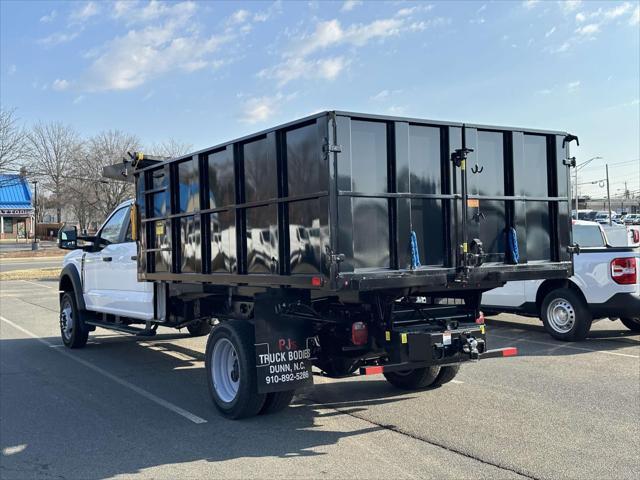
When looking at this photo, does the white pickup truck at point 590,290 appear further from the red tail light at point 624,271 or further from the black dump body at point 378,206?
the black dump body at point 378,206

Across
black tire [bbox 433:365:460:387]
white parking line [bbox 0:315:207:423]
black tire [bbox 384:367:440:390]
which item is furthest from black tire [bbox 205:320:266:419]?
black tire [bbox 433:365:460:387]

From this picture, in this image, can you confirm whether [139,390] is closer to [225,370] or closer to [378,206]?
[225,370]

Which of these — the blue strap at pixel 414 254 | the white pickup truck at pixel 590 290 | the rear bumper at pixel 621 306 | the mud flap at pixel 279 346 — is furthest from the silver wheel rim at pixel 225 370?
the rear bumper at pixel 621 306

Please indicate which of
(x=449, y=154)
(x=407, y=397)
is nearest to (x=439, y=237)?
(x=449, y=154)

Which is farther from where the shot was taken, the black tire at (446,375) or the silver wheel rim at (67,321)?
the silver wheel rim at (67,321)

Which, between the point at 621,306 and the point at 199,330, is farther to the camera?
the point at 199,330

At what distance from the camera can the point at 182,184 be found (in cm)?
678

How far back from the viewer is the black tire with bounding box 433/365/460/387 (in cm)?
669

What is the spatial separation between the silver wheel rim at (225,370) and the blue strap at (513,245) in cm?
286

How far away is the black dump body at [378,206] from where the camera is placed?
4793mm

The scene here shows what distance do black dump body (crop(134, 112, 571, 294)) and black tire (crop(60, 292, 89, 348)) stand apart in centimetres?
423

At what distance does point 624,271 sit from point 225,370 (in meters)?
6.62

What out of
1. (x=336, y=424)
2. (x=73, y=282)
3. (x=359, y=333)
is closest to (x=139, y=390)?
(x=336, y=424)

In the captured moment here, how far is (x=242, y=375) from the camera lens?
5613mm
